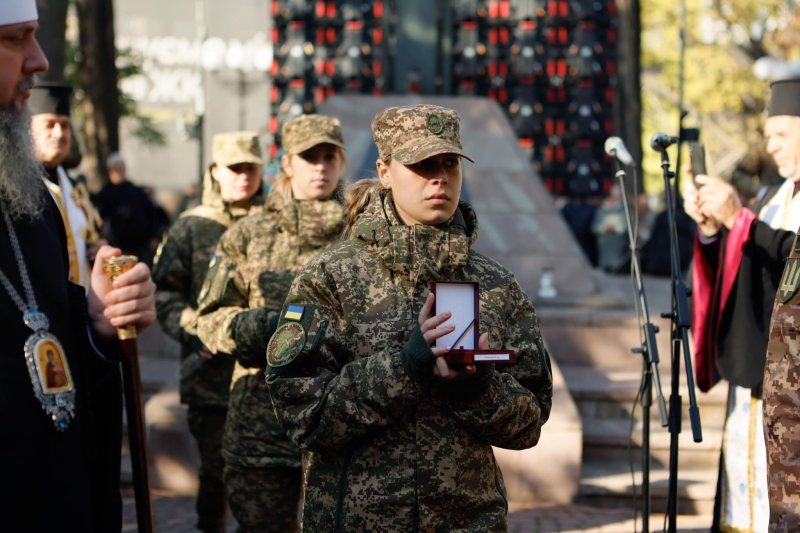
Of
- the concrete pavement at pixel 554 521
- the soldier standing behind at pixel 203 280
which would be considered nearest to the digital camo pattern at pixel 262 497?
the soldier standing behind at pixel 203 280

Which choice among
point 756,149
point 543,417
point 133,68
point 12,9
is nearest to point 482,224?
point 756,149

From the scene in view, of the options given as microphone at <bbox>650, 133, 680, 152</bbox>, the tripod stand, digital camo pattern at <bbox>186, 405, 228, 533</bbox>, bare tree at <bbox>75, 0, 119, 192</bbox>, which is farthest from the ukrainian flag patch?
bare tree at <bbox>75, 0, 119, 192</bbox>

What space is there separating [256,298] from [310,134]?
846 millimetres

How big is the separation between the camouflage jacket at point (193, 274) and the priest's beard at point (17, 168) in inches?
120

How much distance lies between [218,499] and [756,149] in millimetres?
4384

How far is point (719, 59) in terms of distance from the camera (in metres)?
36.1

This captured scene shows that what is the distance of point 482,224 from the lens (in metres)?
11.0

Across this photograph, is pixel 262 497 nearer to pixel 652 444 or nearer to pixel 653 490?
pixel 653 490

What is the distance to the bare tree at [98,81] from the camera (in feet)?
52.1

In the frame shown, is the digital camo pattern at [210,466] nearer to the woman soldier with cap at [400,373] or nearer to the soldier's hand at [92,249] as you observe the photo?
the soldier's hand at [92,249]

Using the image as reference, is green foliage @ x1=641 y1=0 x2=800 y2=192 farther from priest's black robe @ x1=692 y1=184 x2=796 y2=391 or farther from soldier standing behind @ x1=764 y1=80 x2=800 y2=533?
soldier standing behind @ x1=764 y1=80 x2=800 y2=533

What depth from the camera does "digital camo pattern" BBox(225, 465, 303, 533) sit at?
4992mm

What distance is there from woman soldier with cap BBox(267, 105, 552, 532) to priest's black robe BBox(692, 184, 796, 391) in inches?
76.2

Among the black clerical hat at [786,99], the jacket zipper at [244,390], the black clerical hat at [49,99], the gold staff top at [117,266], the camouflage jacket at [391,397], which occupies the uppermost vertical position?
the black clerical hat at [49,99]
